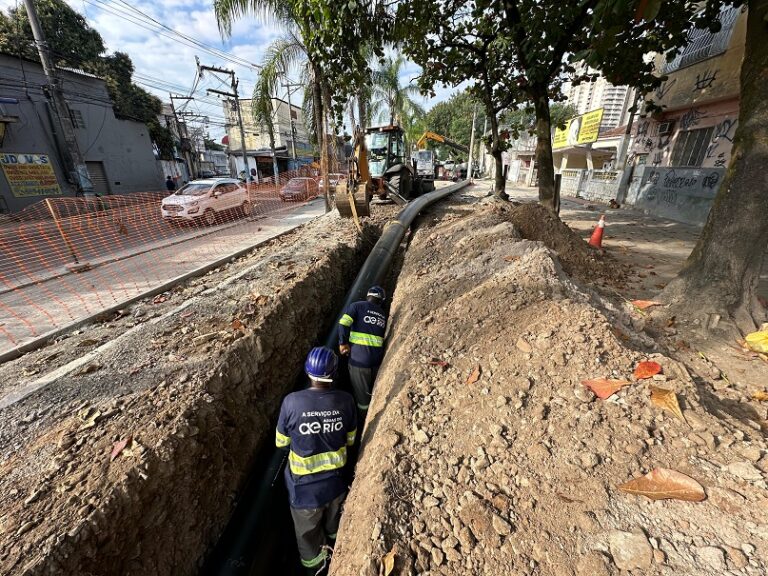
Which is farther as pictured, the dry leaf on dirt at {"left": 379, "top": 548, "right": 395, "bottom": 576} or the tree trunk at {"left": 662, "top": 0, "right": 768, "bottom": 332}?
the tree trunk at {"left": 662, "top": 0, "right": 768, "bottom": 332}

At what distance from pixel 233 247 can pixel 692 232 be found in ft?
39.9

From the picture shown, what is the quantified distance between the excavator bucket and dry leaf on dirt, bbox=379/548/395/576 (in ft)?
22.8

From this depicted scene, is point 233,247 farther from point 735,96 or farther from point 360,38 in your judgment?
point 735,96

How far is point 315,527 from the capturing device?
290 cm

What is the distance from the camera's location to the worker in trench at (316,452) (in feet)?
9.29

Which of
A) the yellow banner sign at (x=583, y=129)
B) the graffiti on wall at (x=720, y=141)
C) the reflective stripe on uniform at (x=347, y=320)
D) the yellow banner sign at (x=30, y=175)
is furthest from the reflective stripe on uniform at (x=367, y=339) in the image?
the yellow banner sign at (x=583, y=129)

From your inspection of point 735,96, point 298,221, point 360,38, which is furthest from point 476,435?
point 735,96

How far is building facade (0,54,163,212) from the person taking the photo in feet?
43.7

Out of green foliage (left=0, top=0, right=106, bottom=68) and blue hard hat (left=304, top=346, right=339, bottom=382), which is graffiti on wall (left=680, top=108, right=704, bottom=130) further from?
green foliage (left=0, top=0, right=106, bottom=68)

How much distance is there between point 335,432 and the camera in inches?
115

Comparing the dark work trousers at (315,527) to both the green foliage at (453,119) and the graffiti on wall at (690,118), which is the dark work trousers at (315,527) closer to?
the graffiti on wall at (690,118)

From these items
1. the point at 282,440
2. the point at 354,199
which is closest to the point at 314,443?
the point at 282,440

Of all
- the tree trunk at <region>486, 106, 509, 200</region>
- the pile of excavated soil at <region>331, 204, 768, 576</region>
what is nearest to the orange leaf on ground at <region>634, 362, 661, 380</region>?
the pile of excavated soil at <region>331, 204, 768, 576</region>

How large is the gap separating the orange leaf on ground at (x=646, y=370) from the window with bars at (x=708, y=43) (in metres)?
11.1
